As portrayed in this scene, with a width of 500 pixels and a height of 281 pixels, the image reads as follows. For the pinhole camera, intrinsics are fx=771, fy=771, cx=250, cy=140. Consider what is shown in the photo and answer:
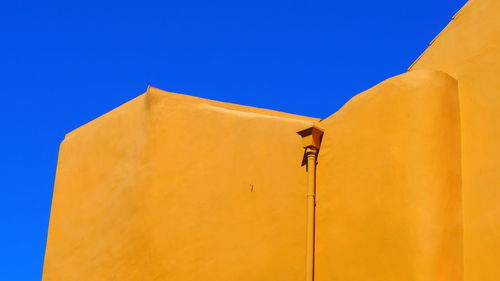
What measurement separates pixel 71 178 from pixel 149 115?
2.10 meters

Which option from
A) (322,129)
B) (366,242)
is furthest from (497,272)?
(322,129)

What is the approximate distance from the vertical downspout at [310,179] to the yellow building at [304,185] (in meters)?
0.02

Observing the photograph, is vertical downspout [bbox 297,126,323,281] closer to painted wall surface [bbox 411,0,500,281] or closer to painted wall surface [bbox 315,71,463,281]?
painted wall surface [bbox 315,71,463,281]

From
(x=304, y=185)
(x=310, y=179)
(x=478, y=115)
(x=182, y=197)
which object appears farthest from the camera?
(x=182, y=197)

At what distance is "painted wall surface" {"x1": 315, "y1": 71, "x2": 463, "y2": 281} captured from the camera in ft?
24.0

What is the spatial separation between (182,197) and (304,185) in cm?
192

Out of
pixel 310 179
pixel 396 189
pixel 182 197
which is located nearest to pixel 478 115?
pixel 396 189

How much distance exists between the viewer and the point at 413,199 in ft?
24.5

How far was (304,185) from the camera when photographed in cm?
877

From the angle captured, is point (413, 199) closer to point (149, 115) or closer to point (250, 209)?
point (250, 209)

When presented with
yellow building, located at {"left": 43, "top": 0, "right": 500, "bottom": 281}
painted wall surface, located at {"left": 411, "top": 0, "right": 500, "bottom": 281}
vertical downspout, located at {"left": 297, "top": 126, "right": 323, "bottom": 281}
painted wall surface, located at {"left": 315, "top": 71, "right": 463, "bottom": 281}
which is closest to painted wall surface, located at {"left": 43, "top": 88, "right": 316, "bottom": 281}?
yellow building, located at {"left": 43, "top": 0, "right": 500, "bottom": 281}

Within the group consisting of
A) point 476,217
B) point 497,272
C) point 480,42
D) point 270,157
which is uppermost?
point 480,42

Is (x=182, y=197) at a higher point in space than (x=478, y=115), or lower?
lower

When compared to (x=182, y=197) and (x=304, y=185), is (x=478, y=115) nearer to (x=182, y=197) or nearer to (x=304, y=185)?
(x=304, y=185)
